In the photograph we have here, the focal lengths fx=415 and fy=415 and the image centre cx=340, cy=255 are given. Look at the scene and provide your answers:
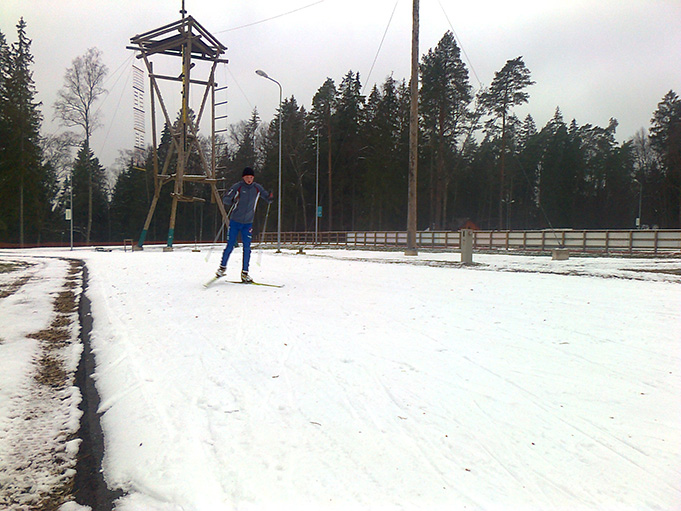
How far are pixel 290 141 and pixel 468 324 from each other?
51.7 meters

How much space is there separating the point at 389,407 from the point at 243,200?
243 inches

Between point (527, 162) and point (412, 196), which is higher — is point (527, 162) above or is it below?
above

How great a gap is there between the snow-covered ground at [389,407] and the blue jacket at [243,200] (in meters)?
2.71

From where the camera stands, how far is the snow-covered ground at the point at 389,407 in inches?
77.7

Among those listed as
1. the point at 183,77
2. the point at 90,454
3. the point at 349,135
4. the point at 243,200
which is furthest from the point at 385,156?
the point at 90,454

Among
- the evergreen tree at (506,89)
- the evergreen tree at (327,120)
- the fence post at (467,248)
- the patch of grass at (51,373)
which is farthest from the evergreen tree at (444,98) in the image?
the patch of grass at (51,373)

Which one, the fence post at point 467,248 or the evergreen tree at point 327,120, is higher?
the evergreen tree at point 327,120

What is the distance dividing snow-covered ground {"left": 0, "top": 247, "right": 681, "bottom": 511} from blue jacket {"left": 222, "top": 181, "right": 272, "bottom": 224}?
8.91 ft

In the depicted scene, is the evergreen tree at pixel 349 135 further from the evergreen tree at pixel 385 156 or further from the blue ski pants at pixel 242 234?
the blue ski pants at pixel 242 234

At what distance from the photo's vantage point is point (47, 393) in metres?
3.15

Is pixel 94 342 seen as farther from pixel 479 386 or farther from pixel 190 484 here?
pixel 479 386

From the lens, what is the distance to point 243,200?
816 centimetres

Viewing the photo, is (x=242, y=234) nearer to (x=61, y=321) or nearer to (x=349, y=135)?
(x=61, y=321)

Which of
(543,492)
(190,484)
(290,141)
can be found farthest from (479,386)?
(290,141)
